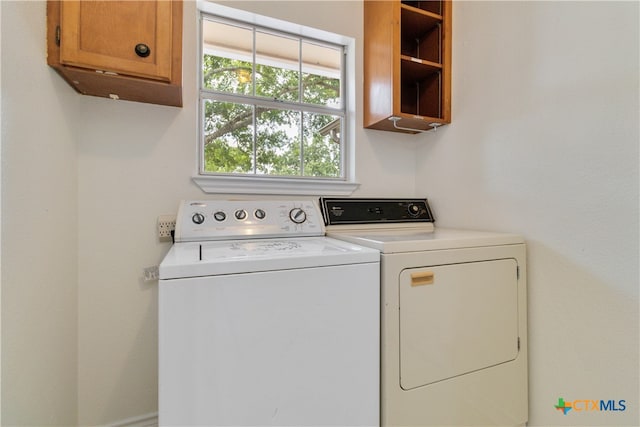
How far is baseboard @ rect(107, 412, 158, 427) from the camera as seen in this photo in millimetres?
1325

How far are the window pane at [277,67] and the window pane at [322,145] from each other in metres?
0.20

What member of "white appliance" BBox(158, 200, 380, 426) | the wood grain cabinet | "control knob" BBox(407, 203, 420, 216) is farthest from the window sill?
"white appliance" BBox(158, 200, 380, 426)

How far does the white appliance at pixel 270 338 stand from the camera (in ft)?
2.42

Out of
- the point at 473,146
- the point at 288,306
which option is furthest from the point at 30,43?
the point at 473,146

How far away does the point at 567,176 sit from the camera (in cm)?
114

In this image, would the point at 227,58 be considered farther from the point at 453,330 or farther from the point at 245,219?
the point at 453,330

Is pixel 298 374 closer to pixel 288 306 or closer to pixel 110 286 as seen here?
pixel 288 306

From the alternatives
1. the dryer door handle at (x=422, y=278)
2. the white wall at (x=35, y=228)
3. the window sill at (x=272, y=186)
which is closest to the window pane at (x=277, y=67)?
the window sill at (x=272, y=186)

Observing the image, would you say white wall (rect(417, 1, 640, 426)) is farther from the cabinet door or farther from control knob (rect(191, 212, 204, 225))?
the cabinet door

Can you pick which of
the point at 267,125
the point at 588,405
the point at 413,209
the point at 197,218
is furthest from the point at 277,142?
the point at 588,405

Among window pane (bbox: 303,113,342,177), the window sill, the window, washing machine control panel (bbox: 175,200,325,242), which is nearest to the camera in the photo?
washing machine control panel (bbox: 175,200,325,242)

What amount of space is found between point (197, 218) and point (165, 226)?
0.19 meters

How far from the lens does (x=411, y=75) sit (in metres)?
1.76

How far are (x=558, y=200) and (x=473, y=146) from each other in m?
0.52
